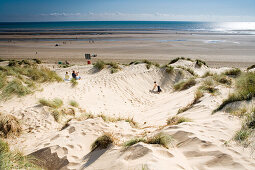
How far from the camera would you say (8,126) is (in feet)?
14.6

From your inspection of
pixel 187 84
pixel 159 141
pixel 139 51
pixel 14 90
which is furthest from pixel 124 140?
pixel 139 51

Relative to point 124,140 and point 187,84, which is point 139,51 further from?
point 124,140

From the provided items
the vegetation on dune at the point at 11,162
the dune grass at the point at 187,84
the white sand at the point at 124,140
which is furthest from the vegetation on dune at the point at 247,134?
the dune grass at the point at 187,84

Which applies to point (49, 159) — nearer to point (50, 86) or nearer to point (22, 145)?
point (22, 145)

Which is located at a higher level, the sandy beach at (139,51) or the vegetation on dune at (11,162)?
the sandy beach at (139,51)

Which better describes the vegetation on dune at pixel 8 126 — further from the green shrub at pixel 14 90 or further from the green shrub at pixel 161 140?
the green shrub at pixel 161 140

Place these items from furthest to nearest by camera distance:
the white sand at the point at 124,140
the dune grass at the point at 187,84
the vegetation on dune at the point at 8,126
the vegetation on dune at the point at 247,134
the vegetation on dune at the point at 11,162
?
1. the dune grass at the point at 187,84
2. the vegetation on dune at the point at 8,126
3. the vegetation on dune at the point at 247,134
4. the white sand at the point at 124,140
5. the vegetation on dune at the point at 11,162

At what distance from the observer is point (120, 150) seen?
326 cm

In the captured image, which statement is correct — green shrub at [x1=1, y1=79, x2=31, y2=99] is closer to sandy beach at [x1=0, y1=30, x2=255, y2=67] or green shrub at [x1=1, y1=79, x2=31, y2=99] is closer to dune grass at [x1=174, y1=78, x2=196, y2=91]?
dune grass at [x1=174, y1=78, x2=196, y2=91]

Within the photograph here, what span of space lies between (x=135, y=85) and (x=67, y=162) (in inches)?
329

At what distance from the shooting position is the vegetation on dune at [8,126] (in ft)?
14.3

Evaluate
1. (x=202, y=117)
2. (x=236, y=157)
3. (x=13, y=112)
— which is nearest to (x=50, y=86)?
(x=13, y=112)

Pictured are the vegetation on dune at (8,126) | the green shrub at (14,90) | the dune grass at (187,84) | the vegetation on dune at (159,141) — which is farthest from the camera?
the dune grass at (187,84)

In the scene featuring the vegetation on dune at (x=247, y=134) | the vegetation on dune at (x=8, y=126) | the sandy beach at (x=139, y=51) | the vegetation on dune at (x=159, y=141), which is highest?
the sandy beach at (x=139, y=51)
